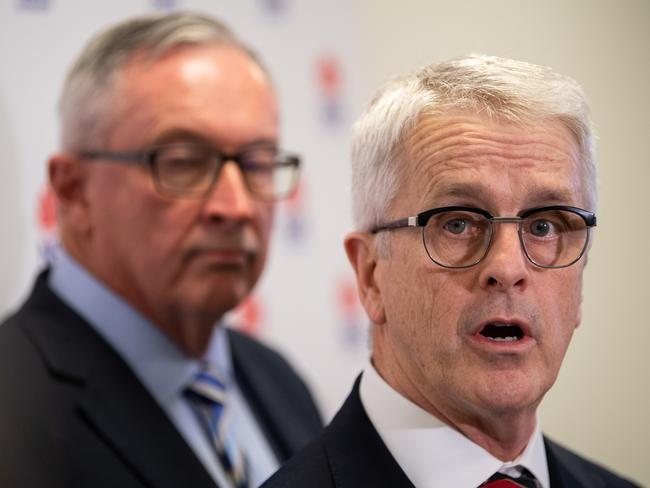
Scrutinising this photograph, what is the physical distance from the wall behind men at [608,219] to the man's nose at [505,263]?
1.23 feet

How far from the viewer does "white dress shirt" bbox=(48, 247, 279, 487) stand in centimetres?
224

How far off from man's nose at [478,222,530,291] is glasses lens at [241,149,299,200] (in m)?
1.06

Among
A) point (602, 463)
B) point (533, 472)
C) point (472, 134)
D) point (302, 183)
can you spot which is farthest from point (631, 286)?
point (302, 183)

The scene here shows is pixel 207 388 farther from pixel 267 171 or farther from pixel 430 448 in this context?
pixel 430 448

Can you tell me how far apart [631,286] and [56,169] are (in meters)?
1.48

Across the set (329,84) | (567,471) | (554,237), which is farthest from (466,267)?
(329,84)

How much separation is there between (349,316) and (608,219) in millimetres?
1651

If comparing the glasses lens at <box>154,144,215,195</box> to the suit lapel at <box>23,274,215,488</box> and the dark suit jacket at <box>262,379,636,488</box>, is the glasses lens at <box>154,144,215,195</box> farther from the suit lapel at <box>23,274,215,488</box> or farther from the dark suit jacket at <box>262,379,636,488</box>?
the dark suit jacket at <box>262,379,636,488</box>

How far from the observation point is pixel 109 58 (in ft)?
7.55

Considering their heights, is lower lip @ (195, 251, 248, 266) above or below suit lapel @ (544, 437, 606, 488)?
above

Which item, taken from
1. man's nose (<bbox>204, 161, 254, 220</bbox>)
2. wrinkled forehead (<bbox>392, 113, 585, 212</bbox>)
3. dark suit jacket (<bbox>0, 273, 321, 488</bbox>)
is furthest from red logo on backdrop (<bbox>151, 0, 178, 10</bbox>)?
wrinkled forehead (<bbox>392, 113, 585, 212</bbox>)

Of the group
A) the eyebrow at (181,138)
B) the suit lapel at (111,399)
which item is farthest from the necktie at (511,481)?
the eyebrow at (181,138)

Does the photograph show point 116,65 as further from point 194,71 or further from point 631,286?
point 631,286

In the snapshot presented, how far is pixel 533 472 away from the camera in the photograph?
147 cm
